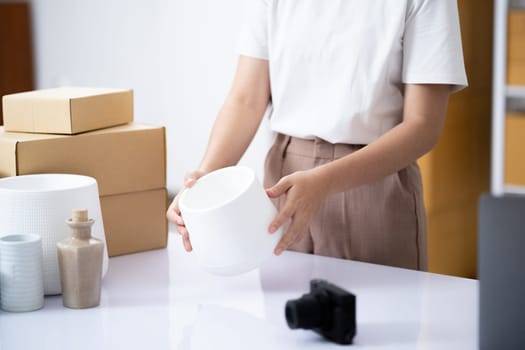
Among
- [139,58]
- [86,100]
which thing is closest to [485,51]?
[139,58]

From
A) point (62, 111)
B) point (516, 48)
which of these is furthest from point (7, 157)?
point (516, 48)

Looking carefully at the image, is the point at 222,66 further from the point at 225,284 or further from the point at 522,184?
the point at 225,284

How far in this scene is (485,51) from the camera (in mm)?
3492

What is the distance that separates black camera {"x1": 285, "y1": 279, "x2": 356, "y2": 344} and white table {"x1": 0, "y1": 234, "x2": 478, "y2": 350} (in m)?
0.02

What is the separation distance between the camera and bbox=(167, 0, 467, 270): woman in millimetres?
1568

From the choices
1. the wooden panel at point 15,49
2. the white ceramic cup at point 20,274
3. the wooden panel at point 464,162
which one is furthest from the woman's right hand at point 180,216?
the wooden panel at point 15,49

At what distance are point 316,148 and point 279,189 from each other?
1.08 ft

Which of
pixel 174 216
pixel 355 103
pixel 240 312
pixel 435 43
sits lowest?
pixel 240 312

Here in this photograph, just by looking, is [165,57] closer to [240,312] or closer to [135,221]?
[135,221]

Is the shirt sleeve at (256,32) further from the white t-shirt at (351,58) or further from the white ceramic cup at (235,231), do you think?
the white ceramic cup at (235,231)

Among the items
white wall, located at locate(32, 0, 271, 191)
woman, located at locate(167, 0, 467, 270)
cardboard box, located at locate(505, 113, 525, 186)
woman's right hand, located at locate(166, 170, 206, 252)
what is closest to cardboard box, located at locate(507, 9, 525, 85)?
cardboard box, located at locate(505, 113, 525, 186)

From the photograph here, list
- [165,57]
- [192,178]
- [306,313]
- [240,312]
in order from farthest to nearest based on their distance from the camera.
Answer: [165,57] → [192,178] → [240,312] → [306,313]

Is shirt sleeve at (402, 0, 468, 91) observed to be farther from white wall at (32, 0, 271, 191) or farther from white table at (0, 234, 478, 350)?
white wall at (32, 0, 271, 191)

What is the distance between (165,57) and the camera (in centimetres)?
330
